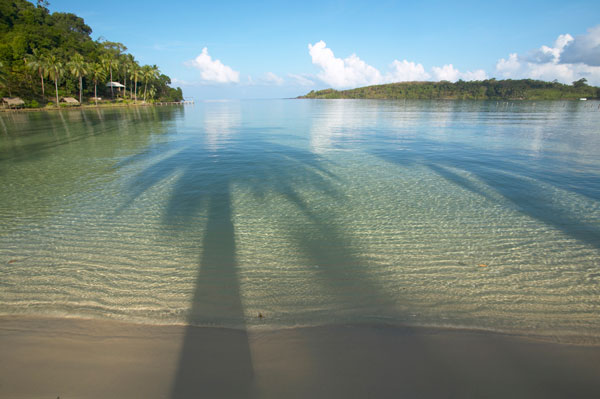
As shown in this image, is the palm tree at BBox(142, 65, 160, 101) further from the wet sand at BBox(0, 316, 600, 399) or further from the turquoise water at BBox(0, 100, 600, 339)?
the wet sand at BBox(0, 316, 600, 399)

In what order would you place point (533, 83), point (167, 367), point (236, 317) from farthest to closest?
point (533, 83), point (236, 317), point (167, 367)

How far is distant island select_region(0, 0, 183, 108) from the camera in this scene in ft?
186

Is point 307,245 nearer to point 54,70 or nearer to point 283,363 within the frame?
point 283,363

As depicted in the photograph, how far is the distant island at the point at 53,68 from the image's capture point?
5675 cm

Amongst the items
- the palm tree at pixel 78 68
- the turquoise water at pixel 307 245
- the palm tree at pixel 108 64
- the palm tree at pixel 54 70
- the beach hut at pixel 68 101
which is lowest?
the turquoise water at pixel 307 245

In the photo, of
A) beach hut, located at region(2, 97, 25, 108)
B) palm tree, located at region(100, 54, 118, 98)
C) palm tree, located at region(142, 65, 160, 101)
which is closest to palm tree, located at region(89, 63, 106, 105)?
palm tree, located at region(100, 54, 118, 98)

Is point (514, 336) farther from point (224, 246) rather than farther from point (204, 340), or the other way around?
point (224, 246)

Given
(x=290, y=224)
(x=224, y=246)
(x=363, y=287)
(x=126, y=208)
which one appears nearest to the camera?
(x=363, y=287)

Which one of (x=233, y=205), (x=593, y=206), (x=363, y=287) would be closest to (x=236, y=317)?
(x=363, y=287)

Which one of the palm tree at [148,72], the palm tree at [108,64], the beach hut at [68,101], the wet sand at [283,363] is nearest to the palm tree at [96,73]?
the palm tree at [108,64]

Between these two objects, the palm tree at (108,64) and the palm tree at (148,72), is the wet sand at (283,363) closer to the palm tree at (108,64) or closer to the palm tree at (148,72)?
the palm tree at (108,64)

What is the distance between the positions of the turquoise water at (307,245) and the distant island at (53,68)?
64.7 m

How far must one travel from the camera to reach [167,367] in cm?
284

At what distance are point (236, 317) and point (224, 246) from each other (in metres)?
2.19
